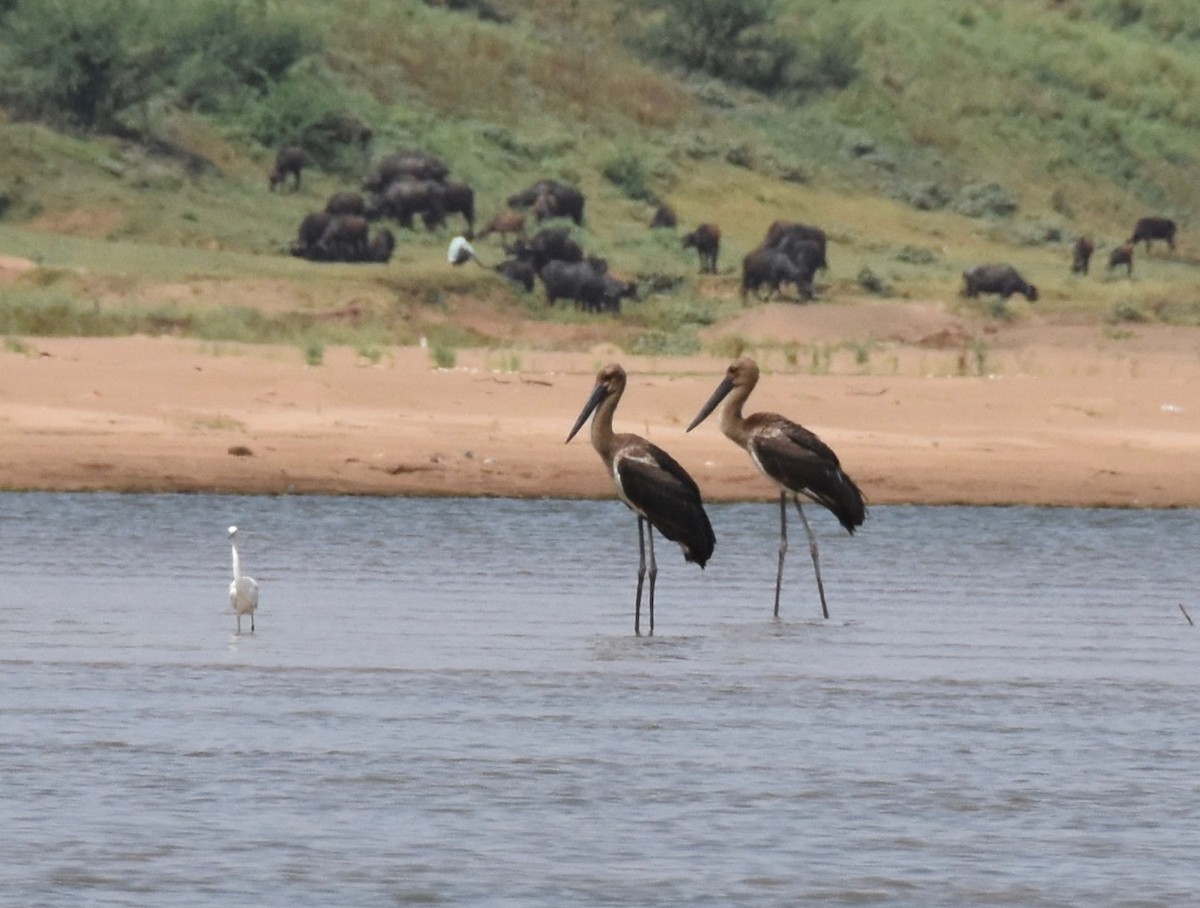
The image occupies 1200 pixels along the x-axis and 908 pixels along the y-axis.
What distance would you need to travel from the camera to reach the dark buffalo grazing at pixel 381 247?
39.2m

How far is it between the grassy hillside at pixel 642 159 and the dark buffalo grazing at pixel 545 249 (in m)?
1.16

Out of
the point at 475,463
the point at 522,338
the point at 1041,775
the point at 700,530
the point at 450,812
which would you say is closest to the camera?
the point at 450,812

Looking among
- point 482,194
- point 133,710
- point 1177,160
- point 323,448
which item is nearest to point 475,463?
point 323,448

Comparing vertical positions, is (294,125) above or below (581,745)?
above

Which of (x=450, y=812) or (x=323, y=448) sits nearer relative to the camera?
(x=450, y=812)

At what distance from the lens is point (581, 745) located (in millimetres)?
11188

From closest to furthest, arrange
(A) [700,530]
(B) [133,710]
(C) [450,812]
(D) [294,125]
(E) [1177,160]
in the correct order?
(C) [450,812]
(B) [133,710]
(A) [700,530]
(D) [294,125]
(E) [1177,160]

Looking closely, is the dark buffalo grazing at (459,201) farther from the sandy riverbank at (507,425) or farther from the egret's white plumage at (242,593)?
the egret's white plumage at (242,593)

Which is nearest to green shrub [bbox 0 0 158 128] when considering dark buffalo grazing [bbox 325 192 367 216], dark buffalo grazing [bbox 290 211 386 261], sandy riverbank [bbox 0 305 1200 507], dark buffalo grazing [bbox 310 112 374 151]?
dark buffalo grazing [bbox 310 112 374 151]

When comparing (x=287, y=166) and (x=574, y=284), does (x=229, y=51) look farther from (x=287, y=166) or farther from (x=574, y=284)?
(x=574, y=284)

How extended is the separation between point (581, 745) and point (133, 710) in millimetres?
1963

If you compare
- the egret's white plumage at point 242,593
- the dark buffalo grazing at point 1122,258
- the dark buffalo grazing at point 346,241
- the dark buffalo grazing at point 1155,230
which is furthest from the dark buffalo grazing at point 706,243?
the egret's white plumage at point 242,593

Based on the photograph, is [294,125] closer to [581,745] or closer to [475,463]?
[475,463]

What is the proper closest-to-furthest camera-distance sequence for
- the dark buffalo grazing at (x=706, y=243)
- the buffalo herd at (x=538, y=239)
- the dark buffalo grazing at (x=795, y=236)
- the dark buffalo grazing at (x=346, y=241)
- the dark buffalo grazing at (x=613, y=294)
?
1. the dark buffalo grazing at (x=613, y=294)
2. the buffalo herd at (x=538, y=239)
3. the dark buffalo grazing at (x=346, y=241)
4. the dark buffalo grazing at (x=795, y=236)
5. the dark buffalo grazing at (x=706, y=243)
